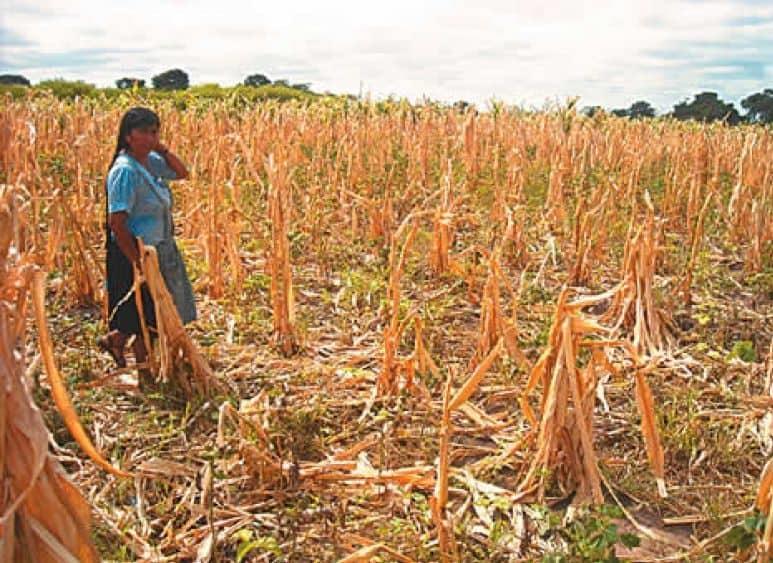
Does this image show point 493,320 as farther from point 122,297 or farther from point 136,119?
point 136,119

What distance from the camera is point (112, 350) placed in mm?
3445

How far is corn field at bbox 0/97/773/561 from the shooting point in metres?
2.29

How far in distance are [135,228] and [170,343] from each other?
1.81 feet

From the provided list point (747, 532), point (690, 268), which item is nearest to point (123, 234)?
point (747, 532)

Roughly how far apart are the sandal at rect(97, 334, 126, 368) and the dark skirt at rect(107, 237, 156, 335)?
0.06m

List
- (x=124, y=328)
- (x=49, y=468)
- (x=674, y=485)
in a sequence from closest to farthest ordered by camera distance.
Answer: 1. (x=49, y=468)
2. (x=674, y=485)
3. (x=124, y=328)

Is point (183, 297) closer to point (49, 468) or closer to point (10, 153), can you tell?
point (49, 468)

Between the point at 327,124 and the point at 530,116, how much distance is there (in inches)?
133

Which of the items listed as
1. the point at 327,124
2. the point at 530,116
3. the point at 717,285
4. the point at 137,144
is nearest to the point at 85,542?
the point at 137,144

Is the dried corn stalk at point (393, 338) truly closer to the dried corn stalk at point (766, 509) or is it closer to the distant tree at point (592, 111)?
the dried corn stalk at point (766, 509)

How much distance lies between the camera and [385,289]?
14.9 ft

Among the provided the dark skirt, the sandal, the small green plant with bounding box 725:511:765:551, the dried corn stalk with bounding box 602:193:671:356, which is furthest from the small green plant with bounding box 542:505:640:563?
the sandal

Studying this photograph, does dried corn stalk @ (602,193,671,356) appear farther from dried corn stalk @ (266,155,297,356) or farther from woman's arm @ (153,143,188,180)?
woman's arm @ (153,143,188,180)

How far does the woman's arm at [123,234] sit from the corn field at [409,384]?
0.20 meters
